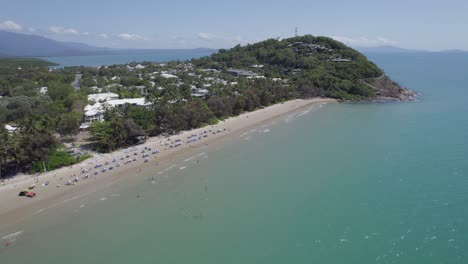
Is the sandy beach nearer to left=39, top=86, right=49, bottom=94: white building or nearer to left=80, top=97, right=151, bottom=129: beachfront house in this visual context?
left=80, top=97, right=151, bottom=129: beachfront house

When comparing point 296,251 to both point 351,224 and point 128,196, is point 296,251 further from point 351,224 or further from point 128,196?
point 128,196

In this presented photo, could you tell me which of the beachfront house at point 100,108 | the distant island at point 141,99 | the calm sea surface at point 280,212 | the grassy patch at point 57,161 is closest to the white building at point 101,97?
the distant island at point 141,99

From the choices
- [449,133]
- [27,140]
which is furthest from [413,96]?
[27,140]

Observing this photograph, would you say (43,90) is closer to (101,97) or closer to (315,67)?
(101,97)

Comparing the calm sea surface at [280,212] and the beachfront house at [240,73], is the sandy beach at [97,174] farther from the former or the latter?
the beachfront house at [240,73]

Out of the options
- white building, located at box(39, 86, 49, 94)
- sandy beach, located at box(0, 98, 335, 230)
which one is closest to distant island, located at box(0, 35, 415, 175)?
white building, located at box(39, 86, 49, 94)
